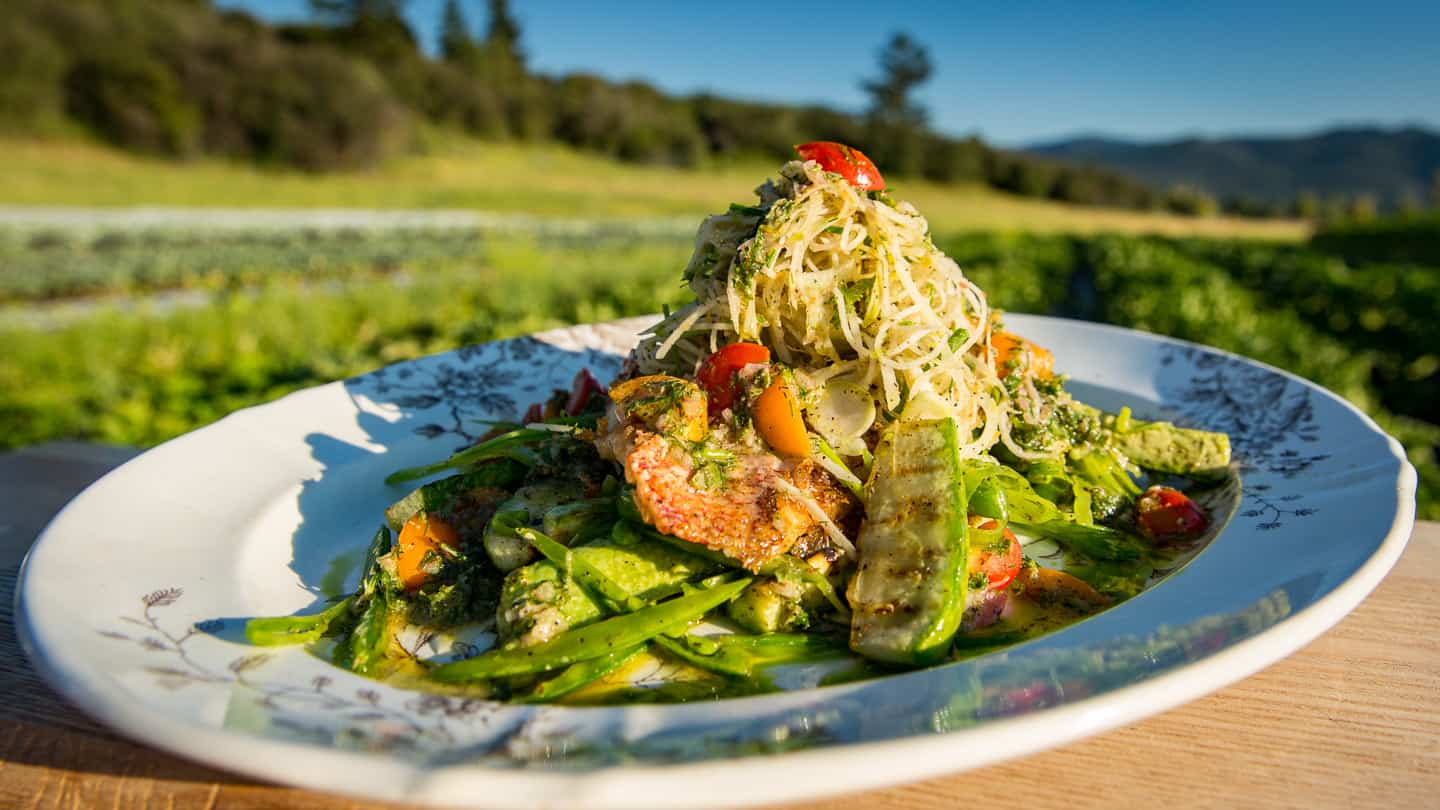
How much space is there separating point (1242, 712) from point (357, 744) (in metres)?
2.08

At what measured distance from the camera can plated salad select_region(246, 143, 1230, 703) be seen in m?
2.32

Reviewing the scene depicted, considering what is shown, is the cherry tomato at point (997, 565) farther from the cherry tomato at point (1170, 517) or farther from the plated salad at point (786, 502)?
the cherry tomato at point (1170, 517)

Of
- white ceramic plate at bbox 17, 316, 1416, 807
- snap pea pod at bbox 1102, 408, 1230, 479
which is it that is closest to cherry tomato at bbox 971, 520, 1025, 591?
white ceramic plate at bbox 17, 316, 1416, 807

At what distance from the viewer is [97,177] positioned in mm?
44750

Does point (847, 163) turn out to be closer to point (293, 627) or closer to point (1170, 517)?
point (1170, 517)

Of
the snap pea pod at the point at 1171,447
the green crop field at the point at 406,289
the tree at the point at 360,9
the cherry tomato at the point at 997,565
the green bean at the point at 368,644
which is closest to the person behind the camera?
the green bean at the point at 368,644

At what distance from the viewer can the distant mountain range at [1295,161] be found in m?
118

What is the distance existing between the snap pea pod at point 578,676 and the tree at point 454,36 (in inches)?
3481

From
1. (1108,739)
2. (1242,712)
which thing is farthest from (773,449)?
(1242,712)

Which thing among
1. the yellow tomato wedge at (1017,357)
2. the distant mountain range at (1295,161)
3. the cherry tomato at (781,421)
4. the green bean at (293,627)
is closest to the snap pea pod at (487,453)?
the green bean at (293,627)

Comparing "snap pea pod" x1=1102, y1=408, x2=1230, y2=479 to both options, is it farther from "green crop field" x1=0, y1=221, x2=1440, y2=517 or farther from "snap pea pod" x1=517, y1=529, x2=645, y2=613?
"green crop field" x1=0, y1=221, x2=1440, y2=517

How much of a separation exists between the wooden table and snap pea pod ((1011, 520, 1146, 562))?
2.31 ft

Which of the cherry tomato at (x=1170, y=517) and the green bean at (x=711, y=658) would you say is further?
the cherry tomato at (x=1170, y=517)

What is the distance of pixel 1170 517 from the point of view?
320 centimetres
